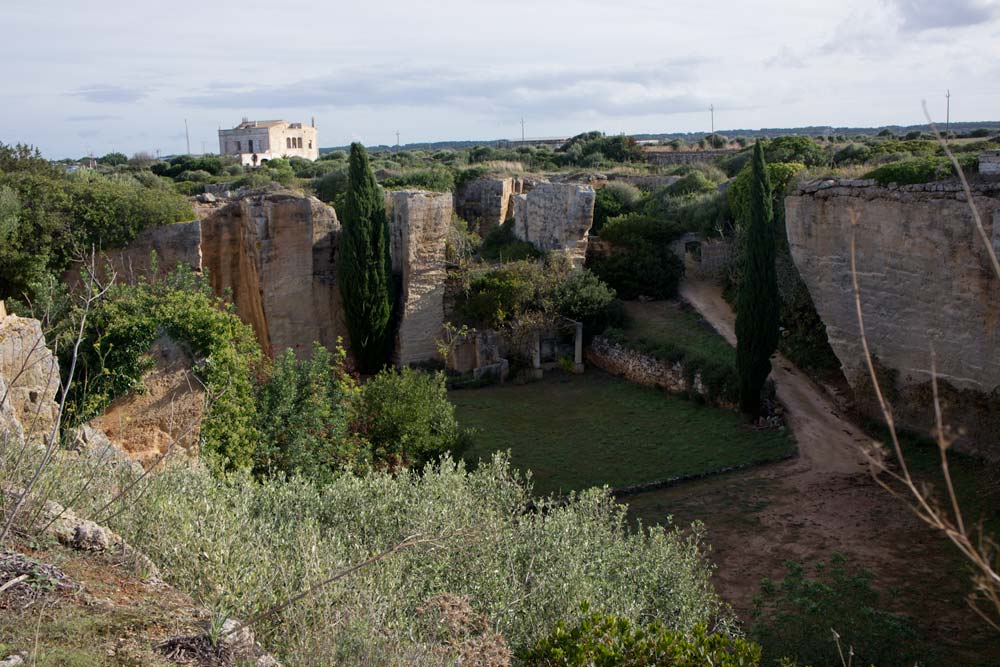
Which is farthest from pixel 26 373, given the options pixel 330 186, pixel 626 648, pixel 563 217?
pixel 330 186

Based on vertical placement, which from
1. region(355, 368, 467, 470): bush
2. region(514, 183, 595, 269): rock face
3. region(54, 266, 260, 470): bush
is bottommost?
region(355, 368, 467, 470): bush

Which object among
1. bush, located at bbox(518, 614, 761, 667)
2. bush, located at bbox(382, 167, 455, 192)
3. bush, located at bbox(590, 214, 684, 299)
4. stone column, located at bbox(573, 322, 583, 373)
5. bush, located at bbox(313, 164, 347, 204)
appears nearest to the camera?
bush, located at bbox(518, 614, 761, 667)

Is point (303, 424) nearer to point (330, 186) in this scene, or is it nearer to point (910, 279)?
point (910, 279)

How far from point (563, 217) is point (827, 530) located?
1261 cm

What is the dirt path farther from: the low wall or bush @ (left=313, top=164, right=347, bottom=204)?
bush @ (left=313, top=164, right=347, bottom=204)

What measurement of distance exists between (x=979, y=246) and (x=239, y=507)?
12290 mm

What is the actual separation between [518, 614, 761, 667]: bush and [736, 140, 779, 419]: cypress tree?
36.7ft

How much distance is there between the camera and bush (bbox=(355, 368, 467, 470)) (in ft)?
41.6

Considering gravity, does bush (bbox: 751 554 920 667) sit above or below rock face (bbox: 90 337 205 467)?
below

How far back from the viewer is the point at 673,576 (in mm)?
7324

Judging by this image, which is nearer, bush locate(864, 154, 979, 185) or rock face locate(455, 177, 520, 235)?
bush locate(864, 154, 979, 185)

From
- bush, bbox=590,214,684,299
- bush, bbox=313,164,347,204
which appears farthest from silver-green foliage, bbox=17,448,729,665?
bush, bbox=313,164,347,204

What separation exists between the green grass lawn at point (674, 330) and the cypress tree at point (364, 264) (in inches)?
239

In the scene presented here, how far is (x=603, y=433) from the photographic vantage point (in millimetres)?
16328
